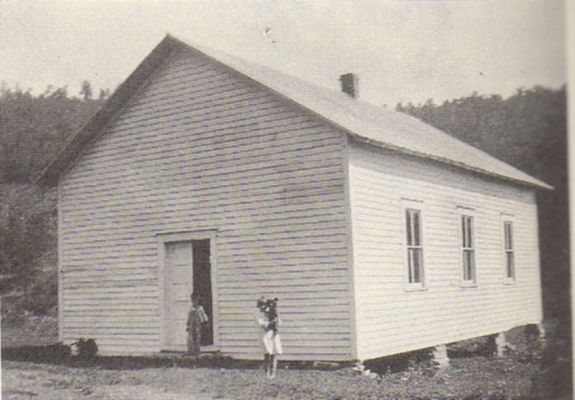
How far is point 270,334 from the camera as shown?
7.95 meters

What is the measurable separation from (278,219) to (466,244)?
2972mm

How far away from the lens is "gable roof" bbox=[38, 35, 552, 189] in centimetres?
817

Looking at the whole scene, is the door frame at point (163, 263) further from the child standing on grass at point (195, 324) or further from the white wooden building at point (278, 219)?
the child standing on grass at point (195, 324)

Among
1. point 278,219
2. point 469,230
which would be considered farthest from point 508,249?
point 278,219

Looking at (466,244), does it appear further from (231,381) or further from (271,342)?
(231,381)

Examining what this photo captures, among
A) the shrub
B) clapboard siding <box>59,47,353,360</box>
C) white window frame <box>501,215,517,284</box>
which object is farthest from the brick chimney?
the shrub

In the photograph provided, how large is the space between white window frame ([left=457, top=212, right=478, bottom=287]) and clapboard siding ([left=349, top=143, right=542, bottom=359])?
4 cm

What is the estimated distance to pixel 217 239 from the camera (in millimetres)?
8664

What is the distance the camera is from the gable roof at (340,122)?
Result: 26.8 ft

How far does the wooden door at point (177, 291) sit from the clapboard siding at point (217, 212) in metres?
0.13

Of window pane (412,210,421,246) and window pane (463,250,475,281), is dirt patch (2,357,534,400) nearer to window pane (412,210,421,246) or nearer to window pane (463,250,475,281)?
window pane (412,210,421,246)

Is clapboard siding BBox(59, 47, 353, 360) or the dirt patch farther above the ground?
clapboard siding BBox(59, 47, 353, 360)

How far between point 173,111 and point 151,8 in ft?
6.62

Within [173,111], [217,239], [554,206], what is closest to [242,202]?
[217,239]
